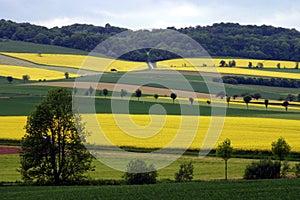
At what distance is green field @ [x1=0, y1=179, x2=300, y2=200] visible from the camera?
28.0 metres

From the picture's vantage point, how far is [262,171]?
37.8 metres

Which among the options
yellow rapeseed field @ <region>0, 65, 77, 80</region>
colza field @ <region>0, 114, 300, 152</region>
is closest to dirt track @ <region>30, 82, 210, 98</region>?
yellow rapeseed field @ <region>0, 65, 77, 80</region>

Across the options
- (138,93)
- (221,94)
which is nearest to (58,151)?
(138,93)

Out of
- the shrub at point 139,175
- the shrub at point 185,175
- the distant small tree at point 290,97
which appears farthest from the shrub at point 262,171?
the distant small tree at point 290,97

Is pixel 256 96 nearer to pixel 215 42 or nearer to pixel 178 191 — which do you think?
pixel 178 191

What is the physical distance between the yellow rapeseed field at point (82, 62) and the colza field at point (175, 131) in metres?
48.9

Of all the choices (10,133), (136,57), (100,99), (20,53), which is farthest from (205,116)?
(20,53)

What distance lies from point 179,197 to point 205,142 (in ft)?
80.9

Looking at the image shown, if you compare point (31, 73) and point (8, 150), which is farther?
point (31, 73)

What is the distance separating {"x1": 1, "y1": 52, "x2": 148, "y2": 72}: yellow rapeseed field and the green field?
8386 cm

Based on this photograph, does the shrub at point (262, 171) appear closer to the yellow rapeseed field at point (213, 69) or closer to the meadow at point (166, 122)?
the meadow at point (166, 122)

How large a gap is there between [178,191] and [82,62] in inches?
4275

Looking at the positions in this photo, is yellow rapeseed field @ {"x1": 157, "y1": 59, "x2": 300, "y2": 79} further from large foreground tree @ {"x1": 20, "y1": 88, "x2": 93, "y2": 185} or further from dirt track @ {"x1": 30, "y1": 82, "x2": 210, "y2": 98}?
large foreground tree @ {"x1": 20, "y1": 88, "x2": 93, "y2": 185}

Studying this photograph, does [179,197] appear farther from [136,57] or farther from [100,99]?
[136,57]
